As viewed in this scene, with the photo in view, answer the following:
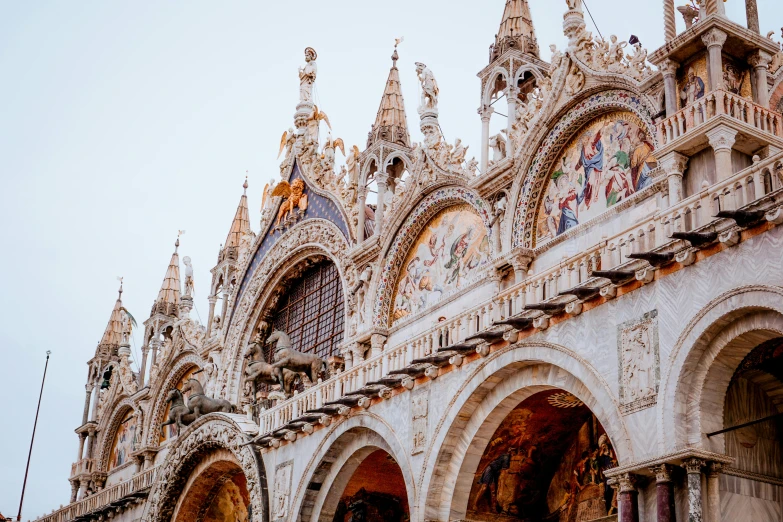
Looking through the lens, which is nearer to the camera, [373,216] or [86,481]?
[373,216]

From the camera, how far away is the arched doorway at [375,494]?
21422mm

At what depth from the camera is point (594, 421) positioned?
1789 cm

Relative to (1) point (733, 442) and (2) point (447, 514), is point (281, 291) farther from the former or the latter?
(1) point (733, 442)

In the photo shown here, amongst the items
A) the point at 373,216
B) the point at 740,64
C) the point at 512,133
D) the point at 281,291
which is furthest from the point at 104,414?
the point at 740,64

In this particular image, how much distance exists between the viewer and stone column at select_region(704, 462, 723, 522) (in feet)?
42.5

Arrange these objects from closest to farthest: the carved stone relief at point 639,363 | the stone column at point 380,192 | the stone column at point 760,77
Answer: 1. the carved stone relief at point 639,363
2. the stone column at point 760,77
3. the stone column at point 380,192

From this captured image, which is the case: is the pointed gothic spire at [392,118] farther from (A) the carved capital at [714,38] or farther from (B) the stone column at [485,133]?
(A) the carved capital at [714,38]

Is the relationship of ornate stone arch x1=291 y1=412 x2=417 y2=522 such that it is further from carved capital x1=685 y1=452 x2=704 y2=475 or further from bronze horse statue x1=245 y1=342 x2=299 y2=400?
carved capital x1=685 y1=452 x2=704 y2=475

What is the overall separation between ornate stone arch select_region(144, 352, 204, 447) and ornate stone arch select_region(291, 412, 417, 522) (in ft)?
44.0

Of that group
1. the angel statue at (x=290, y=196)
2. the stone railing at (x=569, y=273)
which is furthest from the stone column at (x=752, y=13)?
the angel statue at (x=290, y=196)

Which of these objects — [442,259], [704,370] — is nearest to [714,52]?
[704,370]

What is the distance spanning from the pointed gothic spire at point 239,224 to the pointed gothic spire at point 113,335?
7783mm

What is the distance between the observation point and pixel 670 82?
677 inches

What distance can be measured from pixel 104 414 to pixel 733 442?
96.4ft
